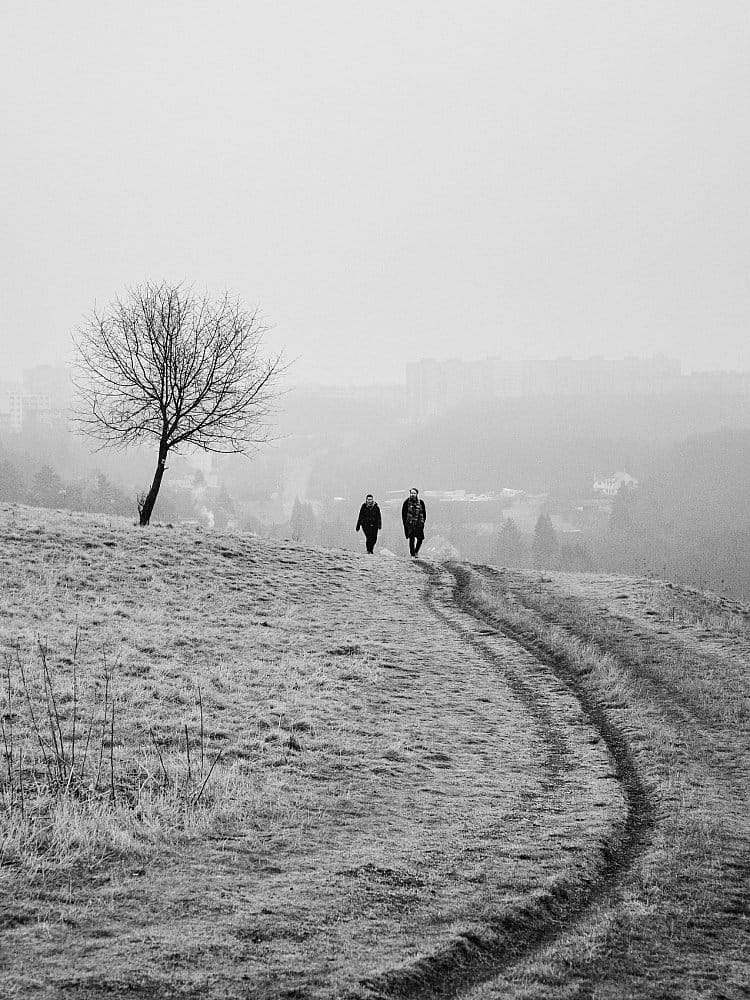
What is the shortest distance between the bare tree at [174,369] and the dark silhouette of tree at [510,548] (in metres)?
84.2

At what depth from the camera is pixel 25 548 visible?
78.0 ft

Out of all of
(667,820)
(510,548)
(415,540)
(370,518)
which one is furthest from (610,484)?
(667,820)

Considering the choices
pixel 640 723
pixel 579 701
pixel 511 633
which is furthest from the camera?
pixel 511 633

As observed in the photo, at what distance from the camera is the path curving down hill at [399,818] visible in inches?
226

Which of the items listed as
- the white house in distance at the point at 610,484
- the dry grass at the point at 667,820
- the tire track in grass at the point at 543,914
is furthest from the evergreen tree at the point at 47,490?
the white house in distance at the point at 610,484

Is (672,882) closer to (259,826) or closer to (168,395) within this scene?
(259,826)

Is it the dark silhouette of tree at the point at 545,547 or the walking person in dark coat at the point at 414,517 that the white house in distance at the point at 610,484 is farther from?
the walking person in dark coat at the point at 414,517

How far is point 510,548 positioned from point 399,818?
107115 mm

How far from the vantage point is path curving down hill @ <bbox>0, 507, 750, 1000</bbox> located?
5.73 meters

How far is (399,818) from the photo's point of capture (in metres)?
8.61

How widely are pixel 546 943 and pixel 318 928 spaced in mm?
1684

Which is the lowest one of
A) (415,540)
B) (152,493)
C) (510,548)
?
(510,548)

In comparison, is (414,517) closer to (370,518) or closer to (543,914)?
(370,518)

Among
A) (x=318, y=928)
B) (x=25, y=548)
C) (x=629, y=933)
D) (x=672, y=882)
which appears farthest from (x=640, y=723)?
(x=25, y=548)
